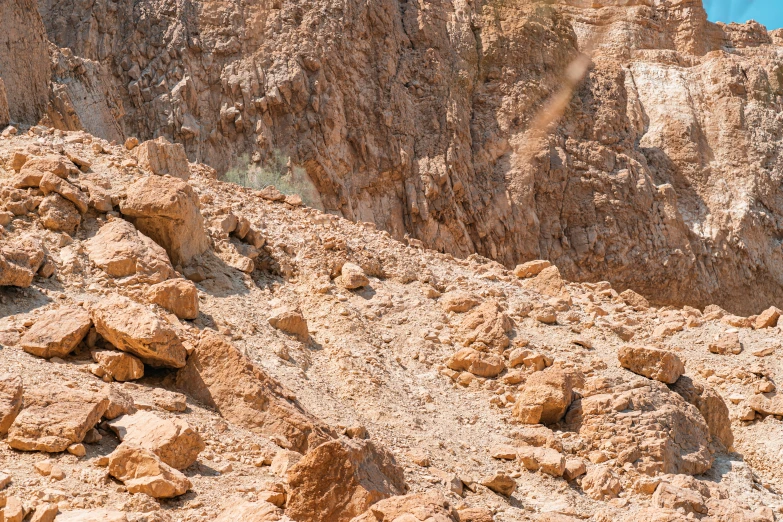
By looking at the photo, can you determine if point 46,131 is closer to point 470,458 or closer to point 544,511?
point 470,458

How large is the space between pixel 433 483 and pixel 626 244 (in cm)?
1890

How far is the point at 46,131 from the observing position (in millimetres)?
11781

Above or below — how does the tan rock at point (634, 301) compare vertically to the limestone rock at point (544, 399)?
above

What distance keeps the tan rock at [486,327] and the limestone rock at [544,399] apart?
3.43 feet

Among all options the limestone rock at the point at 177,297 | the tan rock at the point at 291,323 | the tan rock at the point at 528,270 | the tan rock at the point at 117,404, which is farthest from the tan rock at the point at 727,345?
the tan rock at the point at 117,404

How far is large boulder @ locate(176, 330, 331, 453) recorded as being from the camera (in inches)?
277

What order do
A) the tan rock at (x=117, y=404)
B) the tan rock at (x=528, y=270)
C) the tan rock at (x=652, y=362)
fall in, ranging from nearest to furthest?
the tan rock at (x=117, y=404), the tan rock at (x=652, y=362), the tan rock at (x=528, y=270)

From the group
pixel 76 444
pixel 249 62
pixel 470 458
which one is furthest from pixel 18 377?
pixel 249 62

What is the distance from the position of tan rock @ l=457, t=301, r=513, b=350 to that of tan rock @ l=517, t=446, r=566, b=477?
2.14 m

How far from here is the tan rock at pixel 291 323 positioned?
9656mm

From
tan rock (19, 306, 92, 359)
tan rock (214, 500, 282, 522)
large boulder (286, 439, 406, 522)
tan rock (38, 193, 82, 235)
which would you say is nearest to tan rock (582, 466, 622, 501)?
large boulder (286, 439, 406, 522)

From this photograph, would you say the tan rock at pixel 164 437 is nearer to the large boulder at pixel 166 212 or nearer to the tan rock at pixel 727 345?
the large boulder at pixel 166 212

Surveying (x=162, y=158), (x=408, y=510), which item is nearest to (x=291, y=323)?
(x=162, y=158)

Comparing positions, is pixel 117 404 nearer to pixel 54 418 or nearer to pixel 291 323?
pixel 54 418
